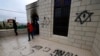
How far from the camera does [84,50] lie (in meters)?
3.16

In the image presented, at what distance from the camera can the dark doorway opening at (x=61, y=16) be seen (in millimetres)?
3894

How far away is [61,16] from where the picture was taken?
423 centimetres

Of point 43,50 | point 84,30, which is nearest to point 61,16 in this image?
point 84,30

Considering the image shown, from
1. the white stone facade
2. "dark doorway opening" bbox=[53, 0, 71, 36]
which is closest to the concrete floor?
the white stone facade

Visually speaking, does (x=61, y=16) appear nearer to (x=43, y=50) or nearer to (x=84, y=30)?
(x=84, y=30)

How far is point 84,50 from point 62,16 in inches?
97.5

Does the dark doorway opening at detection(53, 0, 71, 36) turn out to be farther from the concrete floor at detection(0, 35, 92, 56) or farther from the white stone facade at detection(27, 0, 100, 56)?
the concrete floor at detection(0, 35, 92, 56)

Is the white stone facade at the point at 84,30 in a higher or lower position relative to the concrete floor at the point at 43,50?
higher

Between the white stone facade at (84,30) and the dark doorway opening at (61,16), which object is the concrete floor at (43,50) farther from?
the dark doorway opening at (61,16)

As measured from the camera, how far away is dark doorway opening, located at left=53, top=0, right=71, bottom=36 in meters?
3.89

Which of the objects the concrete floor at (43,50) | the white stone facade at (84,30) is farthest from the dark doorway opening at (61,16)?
the concrete floor at (43,50)

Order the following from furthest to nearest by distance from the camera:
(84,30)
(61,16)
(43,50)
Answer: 1. (61,16)
2. (43,50)
3. (84,30)

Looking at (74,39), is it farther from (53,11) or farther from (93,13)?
(53,11)

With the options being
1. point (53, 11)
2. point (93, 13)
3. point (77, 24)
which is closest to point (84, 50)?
point (77, 24)
